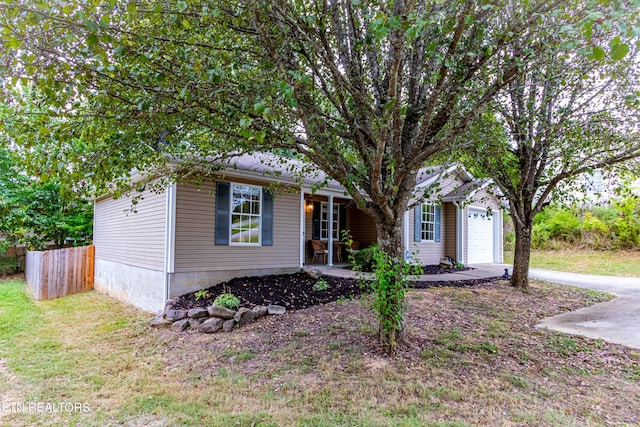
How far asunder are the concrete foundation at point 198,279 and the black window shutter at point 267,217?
77 centimetres

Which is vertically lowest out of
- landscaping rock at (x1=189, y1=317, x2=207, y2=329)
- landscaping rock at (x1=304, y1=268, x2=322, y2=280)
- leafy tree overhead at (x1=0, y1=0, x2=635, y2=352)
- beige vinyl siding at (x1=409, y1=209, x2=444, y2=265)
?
landscaping rock at (x1=189, y1=317, x2=207, y2=329)

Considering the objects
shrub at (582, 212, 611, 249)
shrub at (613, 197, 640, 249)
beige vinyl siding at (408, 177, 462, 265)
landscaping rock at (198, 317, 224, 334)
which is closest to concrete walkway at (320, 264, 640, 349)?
beige vinyl siding at (408, 177, 462, 265)

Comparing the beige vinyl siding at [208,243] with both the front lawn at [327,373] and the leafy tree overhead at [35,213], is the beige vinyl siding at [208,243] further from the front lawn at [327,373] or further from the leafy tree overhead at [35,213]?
the leafy tree overhead at [35,213]

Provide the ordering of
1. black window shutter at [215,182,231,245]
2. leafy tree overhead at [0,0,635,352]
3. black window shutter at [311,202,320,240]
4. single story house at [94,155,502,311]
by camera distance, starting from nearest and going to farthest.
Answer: leafy tree overhead at [0,0,635,352] → single story house at [94,155,502,311] → black window shutter at [215,182,231,245] → black window shutter at [311,202,320,240]

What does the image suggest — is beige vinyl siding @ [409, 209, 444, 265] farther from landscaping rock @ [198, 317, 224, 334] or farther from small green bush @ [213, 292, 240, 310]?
landscaping rock @ [198, 317, 224, 334]

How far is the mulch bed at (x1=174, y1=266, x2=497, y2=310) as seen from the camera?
22.6 ft

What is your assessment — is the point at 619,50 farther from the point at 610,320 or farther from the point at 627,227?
the point at 627,227

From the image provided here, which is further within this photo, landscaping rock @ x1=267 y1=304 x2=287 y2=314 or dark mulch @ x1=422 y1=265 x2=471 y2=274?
dark mulch @ x1=422 y1=265 x2=471 y2=274

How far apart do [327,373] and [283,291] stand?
11.3ft

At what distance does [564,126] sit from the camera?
6.49 meters

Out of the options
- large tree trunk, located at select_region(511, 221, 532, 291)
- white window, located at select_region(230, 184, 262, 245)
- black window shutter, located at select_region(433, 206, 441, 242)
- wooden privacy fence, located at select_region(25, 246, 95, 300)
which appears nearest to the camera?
white window, located at select_region(230, 184, 262, 245)

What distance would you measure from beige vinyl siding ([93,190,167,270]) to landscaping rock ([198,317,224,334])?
6.76 feet

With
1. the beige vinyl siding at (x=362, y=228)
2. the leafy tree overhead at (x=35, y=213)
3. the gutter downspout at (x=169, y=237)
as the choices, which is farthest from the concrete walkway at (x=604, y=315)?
the leafy tree overhead at (x=35, y=213)

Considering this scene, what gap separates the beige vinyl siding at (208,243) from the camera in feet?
24.3
